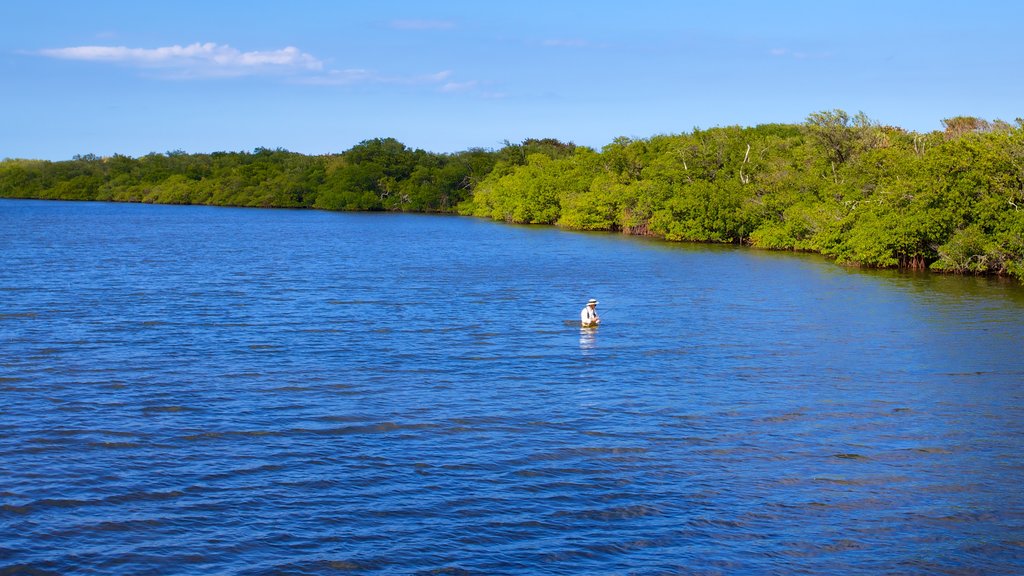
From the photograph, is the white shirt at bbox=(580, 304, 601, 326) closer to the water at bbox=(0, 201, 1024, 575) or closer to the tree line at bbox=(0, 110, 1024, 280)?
the water at bbox=(0, 201, 1024, 575)

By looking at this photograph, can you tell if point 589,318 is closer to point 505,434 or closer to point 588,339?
point 588,339

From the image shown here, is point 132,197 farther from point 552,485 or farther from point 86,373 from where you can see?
point 552,485

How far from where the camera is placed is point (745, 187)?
7006 centimetres

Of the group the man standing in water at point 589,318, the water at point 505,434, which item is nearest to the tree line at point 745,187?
the water at point 505,434

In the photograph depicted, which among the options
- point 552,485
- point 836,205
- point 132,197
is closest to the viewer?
point 552,485

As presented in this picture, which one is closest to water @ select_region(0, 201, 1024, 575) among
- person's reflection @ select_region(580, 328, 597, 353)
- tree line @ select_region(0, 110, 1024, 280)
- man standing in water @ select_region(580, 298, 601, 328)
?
person's reflection @ select_region(580, 328, 597, 353)

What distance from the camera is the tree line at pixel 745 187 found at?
45.0 m

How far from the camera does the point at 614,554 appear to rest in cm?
1242

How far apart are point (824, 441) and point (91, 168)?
19015cm

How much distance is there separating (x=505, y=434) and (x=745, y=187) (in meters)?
55.8

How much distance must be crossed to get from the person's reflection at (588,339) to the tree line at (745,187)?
76.6ft

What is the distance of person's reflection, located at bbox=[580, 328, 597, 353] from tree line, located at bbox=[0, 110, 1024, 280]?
23348mm

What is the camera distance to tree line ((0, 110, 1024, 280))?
148 ft

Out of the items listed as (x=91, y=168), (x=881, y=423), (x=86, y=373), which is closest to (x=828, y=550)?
(x=881, y=423)
